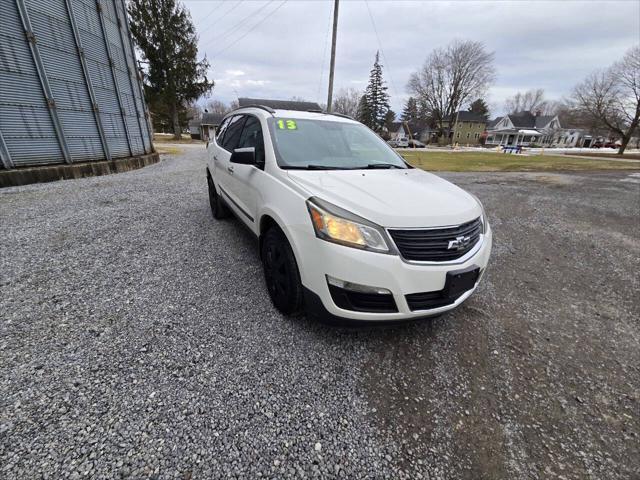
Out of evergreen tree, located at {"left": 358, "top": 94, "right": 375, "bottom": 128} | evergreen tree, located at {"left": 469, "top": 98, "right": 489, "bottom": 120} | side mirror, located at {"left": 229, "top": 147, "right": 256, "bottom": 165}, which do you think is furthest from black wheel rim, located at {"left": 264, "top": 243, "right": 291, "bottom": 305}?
evergreen tree, located at {"left": 469, "top": 98, "right": 489, "bottom": 120}

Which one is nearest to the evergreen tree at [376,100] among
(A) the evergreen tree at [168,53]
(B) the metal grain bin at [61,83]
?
(A) the evergreen tree at [168,53]

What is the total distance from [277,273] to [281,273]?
7 cm

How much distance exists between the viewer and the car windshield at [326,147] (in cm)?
265

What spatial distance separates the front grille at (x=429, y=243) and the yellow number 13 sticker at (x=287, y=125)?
5.96 feet

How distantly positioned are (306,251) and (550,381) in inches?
75.2

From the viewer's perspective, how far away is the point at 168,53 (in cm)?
2975

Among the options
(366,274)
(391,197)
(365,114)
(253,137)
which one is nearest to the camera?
(366,274)

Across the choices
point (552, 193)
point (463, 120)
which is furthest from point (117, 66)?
point (463, 120)

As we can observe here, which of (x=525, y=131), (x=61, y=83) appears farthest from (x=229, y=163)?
(x=525, y=131)

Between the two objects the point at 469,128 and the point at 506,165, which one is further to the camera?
the point at 469,128

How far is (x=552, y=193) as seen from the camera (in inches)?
325

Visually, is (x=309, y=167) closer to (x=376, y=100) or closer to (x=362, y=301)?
(x=362, y=301)

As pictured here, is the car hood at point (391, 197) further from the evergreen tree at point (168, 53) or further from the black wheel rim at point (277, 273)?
the evergreen tree at point (168, 53)

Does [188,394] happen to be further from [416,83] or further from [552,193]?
[416,83]
